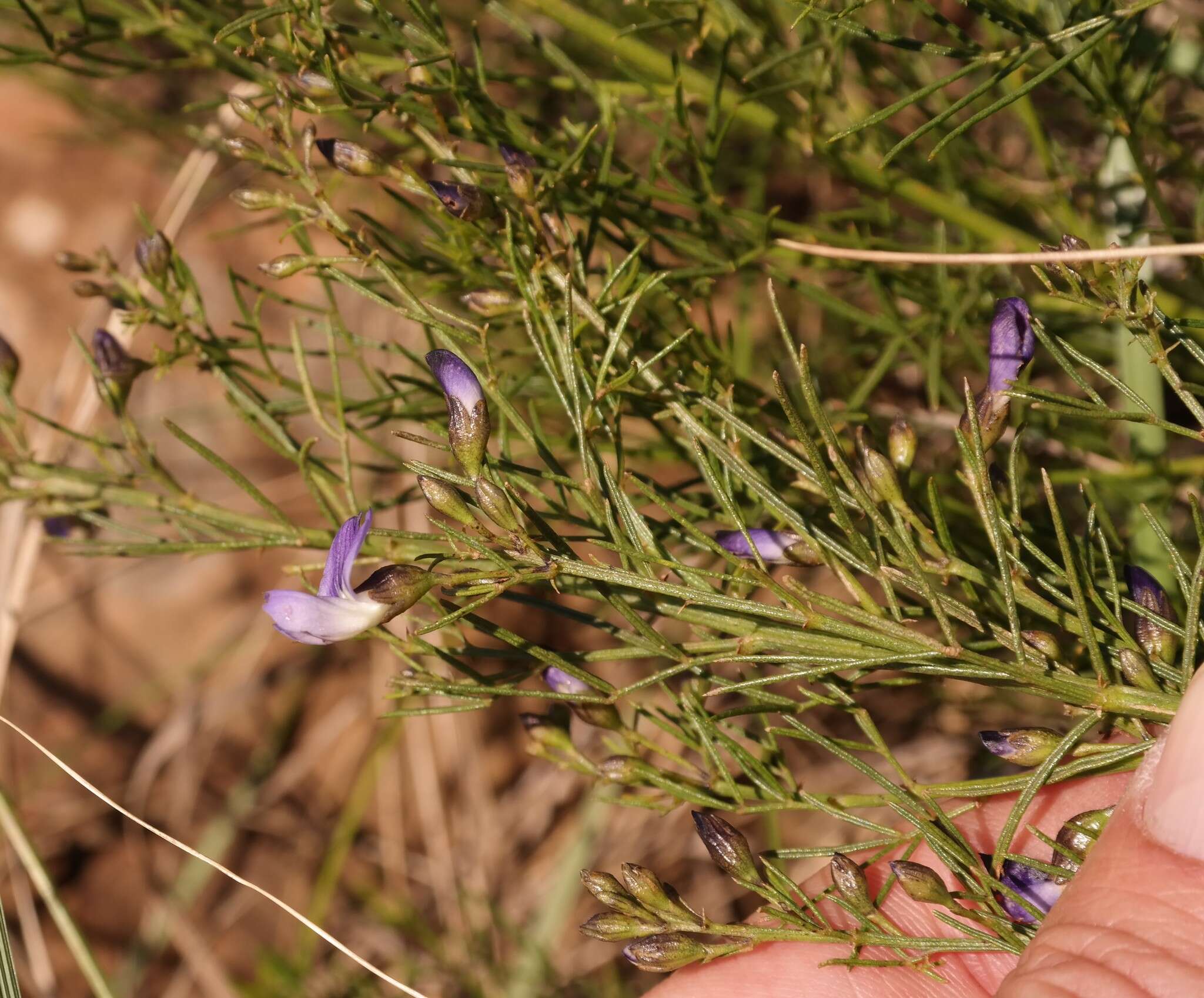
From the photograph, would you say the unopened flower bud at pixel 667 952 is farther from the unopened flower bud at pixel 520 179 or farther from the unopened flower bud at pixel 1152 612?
the unopened flower bud at pixel 520 179

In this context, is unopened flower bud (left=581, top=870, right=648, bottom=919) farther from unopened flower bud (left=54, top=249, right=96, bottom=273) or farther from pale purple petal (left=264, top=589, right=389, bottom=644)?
unopened flower bud (left=54, top=249, right=96, bottom=273)

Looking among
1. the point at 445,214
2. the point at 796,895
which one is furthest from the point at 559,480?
the point at 796,895

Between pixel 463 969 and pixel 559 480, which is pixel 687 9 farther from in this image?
pixel 463 969

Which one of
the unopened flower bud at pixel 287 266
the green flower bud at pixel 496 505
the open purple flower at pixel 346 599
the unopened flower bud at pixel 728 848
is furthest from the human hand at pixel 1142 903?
the unopened flower bud at pixel 287 266

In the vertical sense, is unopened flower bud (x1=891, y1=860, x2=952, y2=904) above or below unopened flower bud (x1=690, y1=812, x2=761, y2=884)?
above

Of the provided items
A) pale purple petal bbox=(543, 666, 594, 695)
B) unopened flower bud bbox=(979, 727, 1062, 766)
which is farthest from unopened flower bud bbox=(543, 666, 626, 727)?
unopened flower bud bbox=(979, 727, 1062, 766)

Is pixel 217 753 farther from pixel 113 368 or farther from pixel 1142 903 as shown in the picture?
pixel 1142 903
